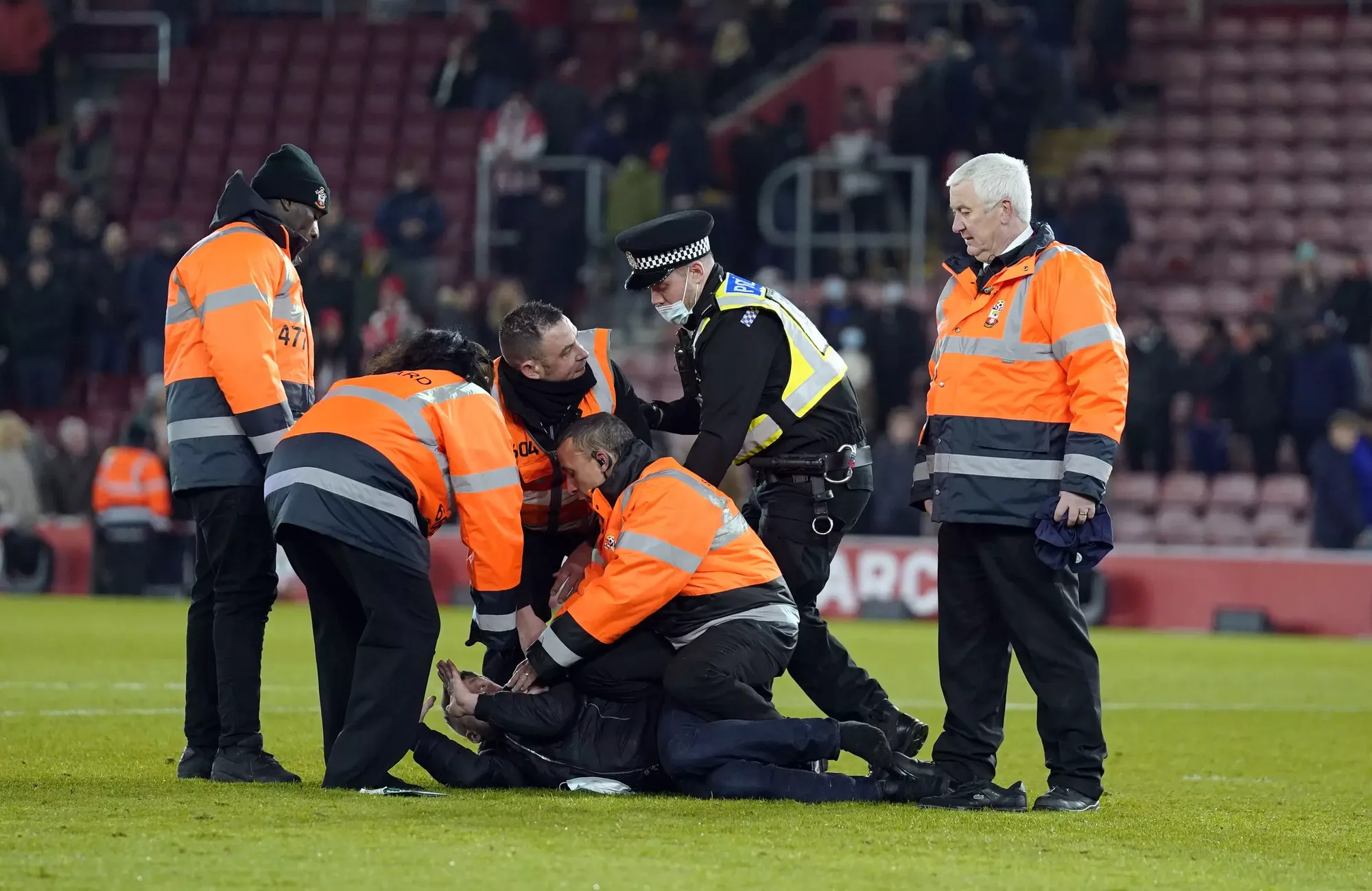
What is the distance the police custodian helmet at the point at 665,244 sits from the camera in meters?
7.11

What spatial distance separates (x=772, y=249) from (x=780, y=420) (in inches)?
508

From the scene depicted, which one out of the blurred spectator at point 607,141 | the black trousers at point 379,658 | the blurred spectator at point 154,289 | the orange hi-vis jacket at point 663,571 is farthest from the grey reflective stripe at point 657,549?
the blurred spectator at point 607,141

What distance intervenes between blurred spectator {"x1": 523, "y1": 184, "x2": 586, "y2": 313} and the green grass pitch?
35.2 feet

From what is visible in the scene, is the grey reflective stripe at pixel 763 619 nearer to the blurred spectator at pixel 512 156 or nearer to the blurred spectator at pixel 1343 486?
the blurred spectator at pixel 1343 486

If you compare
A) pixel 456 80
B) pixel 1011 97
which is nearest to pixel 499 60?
pixel 456 80

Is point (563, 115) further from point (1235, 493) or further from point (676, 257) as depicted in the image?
point (676, 257)

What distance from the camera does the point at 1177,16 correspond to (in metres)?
23.7

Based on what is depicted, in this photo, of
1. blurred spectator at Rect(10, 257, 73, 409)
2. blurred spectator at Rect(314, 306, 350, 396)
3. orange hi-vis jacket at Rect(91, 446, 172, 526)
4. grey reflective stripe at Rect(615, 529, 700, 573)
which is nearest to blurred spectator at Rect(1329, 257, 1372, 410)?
blurred spectator at Rect(314, 306, 350, 396)

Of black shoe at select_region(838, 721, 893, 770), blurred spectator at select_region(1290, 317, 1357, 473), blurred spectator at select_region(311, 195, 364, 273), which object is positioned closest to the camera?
black shoe at select_region(838, 721, 893, 770)

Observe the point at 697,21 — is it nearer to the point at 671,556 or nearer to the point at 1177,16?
the point at 1177,16

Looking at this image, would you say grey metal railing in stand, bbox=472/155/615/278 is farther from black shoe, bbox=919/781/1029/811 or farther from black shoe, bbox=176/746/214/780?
black shoe, bbox=919/781/1029/811

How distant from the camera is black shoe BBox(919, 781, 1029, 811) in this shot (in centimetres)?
655

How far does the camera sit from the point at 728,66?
22.7 m

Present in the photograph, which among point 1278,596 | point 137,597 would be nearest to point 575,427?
point 1278,596
